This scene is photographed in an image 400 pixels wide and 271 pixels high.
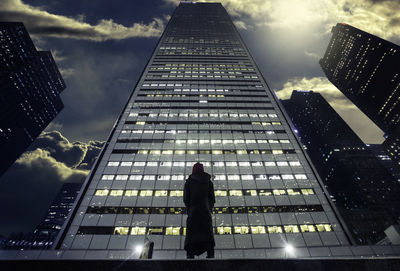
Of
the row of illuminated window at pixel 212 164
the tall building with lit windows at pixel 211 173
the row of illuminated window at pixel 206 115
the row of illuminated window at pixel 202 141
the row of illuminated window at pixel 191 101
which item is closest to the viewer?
the tall building with lit windows at pixel 211 173

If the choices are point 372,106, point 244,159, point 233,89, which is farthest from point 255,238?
point 372,106

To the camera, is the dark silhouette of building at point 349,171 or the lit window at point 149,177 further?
the dark silhouette of building at point 349,171

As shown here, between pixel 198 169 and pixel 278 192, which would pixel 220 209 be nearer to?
pixel 278 192

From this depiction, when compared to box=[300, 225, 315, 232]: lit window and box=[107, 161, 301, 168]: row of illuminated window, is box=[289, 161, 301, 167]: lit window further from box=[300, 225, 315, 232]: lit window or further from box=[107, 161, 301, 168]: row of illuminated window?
box=[300, 225, 315, 232]: lit window

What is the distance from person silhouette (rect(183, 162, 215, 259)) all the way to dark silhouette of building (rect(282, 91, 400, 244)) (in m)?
97.2

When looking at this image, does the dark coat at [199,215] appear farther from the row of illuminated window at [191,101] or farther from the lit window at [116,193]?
the row of illuminated window at [191,101]

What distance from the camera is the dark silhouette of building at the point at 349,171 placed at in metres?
79.9

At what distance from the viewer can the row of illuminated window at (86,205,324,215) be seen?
2461cm

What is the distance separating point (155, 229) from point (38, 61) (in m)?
172

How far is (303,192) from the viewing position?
27.6 m

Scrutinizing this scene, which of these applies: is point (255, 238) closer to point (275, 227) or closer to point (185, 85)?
point (275, 227)
